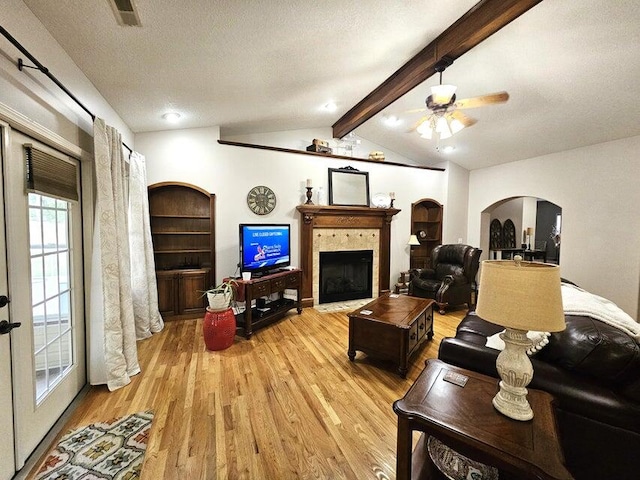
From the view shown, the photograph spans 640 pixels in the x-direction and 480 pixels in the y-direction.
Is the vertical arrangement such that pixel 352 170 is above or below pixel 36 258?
above

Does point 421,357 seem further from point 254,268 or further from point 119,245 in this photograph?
point 119,245

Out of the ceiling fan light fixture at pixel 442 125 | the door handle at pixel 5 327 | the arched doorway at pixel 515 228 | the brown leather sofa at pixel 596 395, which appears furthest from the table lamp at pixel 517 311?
the arched doorway at pixel 515 228

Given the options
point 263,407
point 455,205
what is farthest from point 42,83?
point 455,205

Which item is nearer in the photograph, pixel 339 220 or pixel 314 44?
pixel 314 44

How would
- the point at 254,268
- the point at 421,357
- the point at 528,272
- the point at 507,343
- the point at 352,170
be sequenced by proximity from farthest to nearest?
the point at 352,170 → the point at 254,268 → the point at 421,357 → the point at 507,343 → the point at 528,272

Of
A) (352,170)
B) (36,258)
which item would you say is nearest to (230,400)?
(36,258)

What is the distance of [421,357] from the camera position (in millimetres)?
2879

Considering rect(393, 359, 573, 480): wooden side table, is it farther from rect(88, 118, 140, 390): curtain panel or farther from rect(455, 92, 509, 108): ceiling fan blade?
rect(455, 92, 509, 108): ceiling fan blade

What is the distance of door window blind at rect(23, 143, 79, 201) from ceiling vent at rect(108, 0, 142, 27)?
3.13ft

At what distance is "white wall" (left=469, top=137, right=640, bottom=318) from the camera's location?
3674mm

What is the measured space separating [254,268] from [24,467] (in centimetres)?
245

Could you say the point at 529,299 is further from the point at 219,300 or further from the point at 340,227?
the point at 340,227

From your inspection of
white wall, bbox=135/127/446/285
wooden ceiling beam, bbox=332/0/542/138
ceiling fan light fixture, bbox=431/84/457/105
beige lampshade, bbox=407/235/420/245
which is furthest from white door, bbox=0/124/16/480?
beige lampshade, bbox=407/235/420/245

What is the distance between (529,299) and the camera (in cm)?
105
